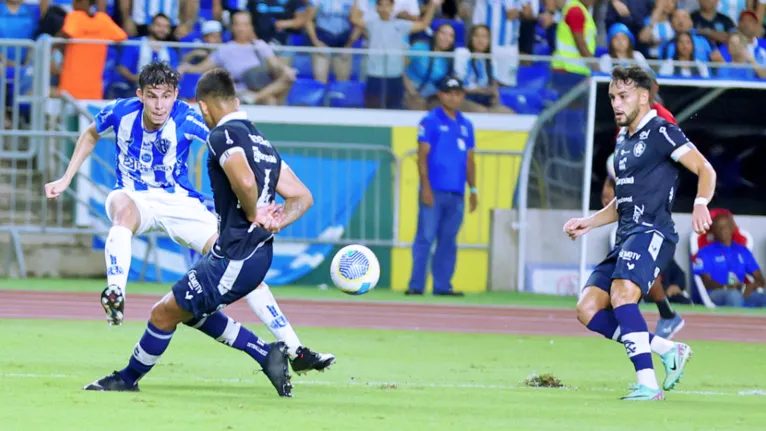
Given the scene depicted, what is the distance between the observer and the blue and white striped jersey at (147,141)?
9.70 m

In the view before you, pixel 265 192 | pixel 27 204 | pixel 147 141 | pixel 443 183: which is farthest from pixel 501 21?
pixel 265 192

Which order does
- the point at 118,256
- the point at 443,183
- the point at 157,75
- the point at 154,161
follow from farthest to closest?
the point at 443,183 → the point at 154,161 → the point at 157,75 → the point at 118,256

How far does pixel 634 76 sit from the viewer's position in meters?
8.47

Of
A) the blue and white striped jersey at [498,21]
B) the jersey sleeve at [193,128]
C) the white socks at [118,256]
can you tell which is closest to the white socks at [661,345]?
the white socks at [118,256]

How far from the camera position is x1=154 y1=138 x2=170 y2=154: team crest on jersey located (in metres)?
9.75

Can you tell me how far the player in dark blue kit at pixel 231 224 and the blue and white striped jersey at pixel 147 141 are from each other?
207cm

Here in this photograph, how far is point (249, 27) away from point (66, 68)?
2.45 metres

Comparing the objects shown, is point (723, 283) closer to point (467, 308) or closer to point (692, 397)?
point (467, 308)

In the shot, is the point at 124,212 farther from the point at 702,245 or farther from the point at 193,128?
the point at 702,245

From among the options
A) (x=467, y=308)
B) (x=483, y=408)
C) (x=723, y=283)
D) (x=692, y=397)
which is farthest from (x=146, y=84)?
(x=723, y=283)

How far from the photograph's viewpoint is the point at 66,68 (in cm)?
1806

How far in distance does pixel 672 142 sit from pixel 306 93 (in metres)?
10.2

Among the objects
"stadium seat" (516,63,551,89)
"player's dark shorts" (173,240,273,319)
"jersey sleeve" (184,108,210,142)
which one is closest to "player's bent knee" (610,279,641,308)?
"player's dark shorts" (173,240,273,319)

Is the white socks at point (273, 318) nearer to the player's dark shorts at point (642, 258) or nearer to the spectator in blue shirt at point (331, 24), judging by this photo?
the player's dark shorts at point (642, 258)
